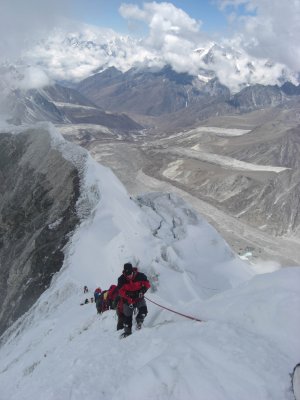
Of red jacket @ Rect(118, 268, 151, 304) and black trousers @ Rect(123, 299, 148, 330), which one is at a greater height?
red jacket @ Rect(118, 268, 151, 304)

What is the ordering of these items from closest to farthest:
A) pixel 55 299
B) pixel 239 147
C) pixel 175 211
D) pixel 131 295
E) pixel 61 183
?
pixel 131 295 → pixel 55 299 → pixel 61 183 → pixel 175 211 → pixel 239 147

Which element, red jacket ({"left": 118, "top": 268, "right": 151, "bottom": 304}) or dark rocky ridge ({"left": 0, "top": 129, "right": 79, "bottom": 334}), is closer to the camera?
red jacket ({"left": 118, "top": 268, "right": 151, "bottom": 304})

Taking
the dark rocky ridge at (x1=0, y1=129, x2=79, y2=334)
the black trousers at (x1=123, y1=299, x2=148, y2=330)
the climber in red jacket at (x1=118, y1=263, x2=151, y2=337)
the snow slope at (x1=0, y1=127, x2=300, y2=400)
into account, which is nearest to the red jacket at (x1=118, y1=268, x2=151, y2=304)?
the climber in red jacket at (x1=118, y1=263, x2=151, y2=337)

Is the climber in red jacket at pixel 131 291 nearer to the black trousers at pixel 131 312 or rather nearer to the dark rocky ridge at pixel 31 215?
the black trousers at pixel 131 312

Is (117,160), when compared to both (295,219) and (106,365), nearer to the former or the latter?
(295,219)

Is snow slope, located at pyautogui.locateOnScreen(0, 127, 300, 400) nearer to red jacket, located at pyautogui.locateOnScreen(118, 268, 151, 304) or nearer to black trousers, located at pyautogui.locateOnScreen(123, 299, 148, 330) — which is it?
black trousers, located at pyautogui.locateOnScreen(123, 299, 148, 330)

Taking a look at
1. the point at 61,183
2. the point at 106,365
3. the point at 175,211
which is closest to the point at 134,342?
the point at 106,365

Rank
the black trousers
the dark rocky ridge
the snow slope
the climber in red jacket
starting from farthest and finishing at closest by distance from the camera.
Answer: the dark rocky ridge < the black trousers < the climber in red jacket < the snow slope

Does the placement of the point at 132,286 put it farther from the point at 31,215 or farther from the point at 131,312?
the point at 31,215
